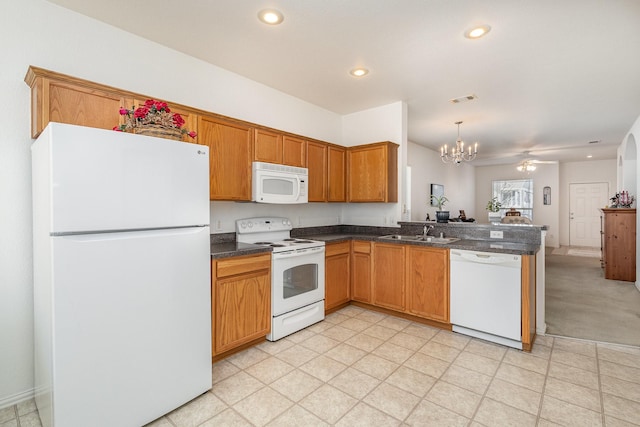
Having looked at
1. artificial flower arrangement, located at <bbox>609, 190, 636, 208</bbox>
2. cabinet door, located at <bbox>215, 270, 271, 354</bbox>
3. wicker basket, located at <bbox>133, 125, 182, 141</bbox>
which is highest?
wicker basket, located at <bbox>133, 125, 182, 141</bbox>

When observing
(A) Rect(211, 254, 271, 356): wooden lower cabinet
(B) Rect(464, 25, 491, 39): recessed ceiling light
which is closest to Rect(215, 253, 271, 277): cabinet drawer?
(A) Rect(211, 254, 271, 356): wooden lower cabinet

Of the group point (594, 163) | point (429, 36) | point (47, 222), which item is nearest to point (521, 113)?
point (429, 36)

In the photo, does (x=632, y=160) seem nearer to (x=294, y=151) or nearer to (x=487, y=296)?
(x=487, y=296)

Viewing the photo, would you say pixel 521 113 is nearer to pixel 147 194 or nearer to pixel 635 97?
pixel 635 97

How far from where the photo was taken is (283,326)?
294 centimetres

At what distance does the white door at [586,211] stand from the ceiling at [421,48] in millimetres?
5230

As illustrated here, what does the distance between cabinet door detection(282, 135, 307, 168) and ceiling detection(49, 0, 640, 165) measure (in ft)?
2.19

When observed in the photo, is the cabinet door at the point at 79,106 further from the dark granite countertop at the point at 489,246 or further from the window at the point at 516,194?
the window at the point at 516,194

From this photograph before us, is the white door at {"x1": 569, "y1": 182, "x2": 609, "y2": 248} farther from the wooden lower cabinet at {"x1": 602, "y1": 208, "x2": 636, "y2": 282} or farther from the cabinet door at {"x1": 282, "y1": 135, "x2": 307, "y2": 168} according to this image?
the cabinet door at {"x1": 282, "y1": 135, "x2": 307, "y2": 168}

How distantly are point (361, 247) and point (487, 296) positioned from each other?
146cm

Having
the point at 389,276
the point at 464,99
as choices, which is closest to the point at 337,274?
the point at 389,276

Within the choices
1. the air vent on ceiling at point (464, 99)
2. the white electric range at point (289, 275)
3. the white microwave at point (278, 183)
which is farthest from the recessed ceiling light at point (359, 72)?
the white electric range at point (289, 275)

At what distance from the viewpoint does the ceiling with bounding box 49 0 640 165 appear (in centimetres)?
217

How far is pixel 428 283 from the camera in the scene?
323 centimetres
